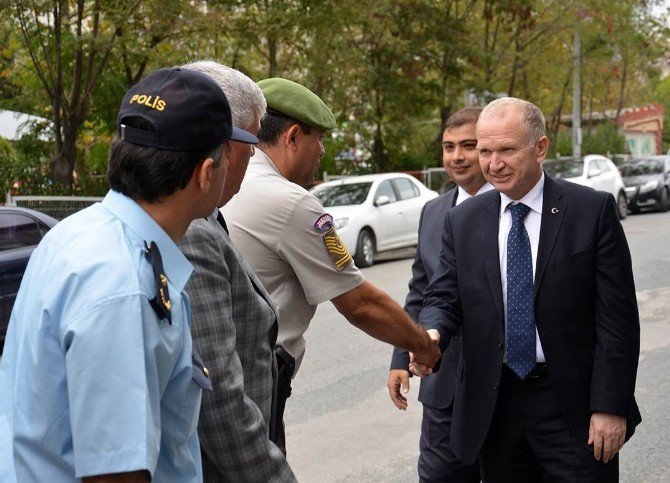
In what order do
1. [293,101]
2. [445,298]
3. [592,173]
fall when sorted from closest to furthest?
1. [293,101]
2. [445,298]
3. [592,173]

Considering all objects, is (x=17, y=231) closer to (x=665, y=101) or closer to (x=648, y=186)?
(x=648, y=186)

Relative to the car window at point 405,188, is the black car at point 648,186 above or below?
below

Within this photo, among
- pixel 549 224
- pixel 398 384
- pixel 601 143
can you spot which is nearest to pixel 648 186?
pixel 601 143

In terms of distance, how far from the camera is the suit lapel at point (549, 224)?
10.8ft

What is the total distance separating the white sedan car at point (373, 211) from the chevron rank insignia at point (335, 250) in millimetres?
12728

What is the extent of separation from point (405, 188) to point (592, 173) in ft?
26.4

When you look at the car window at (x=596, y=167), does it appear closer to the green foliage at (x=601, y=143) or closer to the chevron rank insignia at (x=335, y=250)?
the green foliage at (x=601, y=143)

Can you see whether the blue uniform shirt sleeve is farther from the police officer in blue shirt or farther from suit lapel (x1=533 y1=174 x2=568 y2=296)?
suit lapel (x1=533 y1=174 x2=568 y2=296)

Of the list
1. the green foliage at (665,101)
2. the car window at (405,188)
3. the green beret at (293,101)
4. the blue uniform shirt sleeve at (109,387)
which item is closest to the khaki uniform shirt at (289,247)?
the green beret at (293,101)

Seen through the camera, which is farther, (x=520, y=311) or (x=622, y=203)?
(x=622, y=203)

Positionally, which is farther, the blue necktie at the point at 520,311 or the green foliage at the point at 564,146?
the green foliage at the point at 564,146

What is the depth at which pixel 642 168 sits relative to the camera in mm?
29125

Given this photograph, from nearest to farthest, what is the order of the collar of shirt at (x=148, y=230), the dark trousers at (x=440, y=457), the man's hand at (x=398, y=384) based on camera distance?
the collar of shirt at (x=148, y=230)
the dark trousers at (x=440, y=457)
the man's hand at (x=398, y=384)

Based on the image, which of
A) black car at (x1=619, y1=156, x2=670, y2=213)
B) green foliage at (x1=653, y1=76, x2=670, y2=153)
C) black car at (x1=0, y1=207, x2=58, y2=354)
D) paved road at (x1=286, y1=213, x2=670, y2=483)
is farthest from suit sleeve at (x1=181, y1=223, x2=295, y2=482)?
green foliage at (x1=653, y1=76, x2=670, y2=153)
